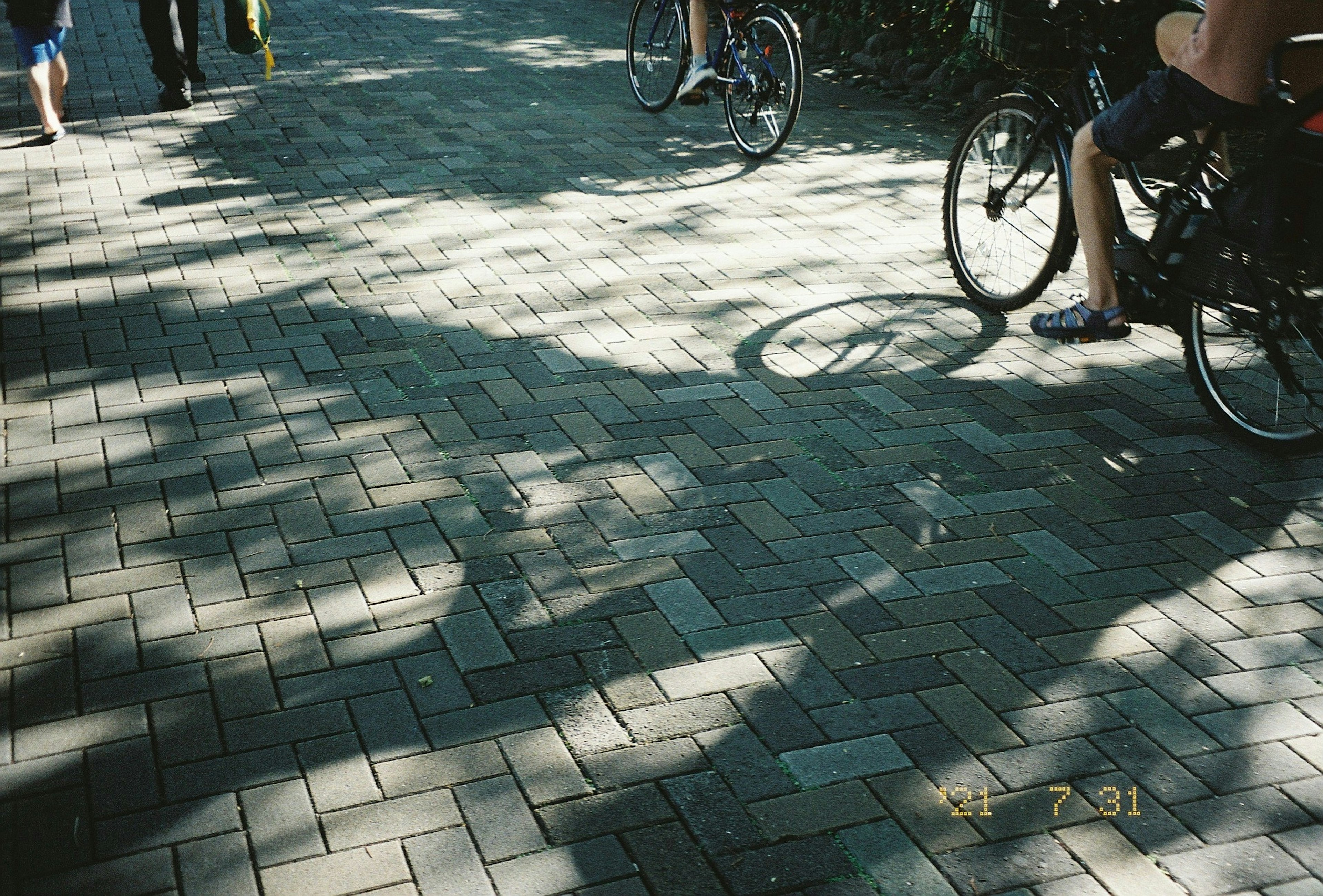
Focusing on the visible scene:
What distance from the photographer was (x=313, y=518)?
408 centimetres

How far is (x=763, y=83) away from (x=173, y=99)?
4540 millimetres

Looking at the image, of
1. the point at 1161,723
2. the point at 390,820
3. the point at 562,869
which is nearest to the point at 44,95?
the point at 390,820

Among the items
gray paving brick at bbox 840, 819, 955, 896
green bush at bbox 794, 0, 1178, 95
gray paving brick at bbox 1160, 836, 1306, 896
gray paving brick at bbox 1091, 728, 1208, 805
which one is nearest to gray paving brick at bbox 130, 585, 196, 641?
gray paving brick at bbox 840, 819, 955, 896

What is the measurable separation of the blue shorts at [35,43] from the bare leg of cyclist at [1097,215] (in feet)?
21.9

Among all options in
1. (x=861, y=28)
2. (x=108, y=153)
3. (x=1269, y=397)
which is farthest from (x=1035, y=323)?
(x=861, y=28)

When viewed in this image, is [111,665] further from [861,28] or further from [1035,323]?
[861,28]

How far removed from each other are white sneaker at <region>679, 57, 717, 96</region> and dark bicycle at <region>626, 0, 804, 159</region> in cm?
6

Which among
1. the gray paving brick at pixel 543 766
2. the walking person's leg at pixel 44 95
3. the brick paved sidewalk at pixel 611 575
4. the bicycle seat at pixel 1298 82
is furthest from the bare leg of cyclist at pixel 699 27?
the gray paving brick at pixel 543 766

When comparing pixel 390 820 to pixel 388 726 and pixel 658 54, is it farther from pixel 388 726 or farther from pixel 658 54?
pixel 658 54

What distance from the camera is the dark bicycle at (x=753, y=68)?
834 cm

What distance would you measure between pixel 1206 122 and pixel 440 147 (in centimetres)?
549

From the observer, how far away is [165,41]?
9.07 m

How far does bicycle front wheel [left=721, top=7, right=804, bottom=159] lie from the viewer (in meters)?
8.31

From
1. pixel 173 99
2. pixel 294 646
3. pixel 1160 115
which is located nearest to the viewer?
pixel 294 646
